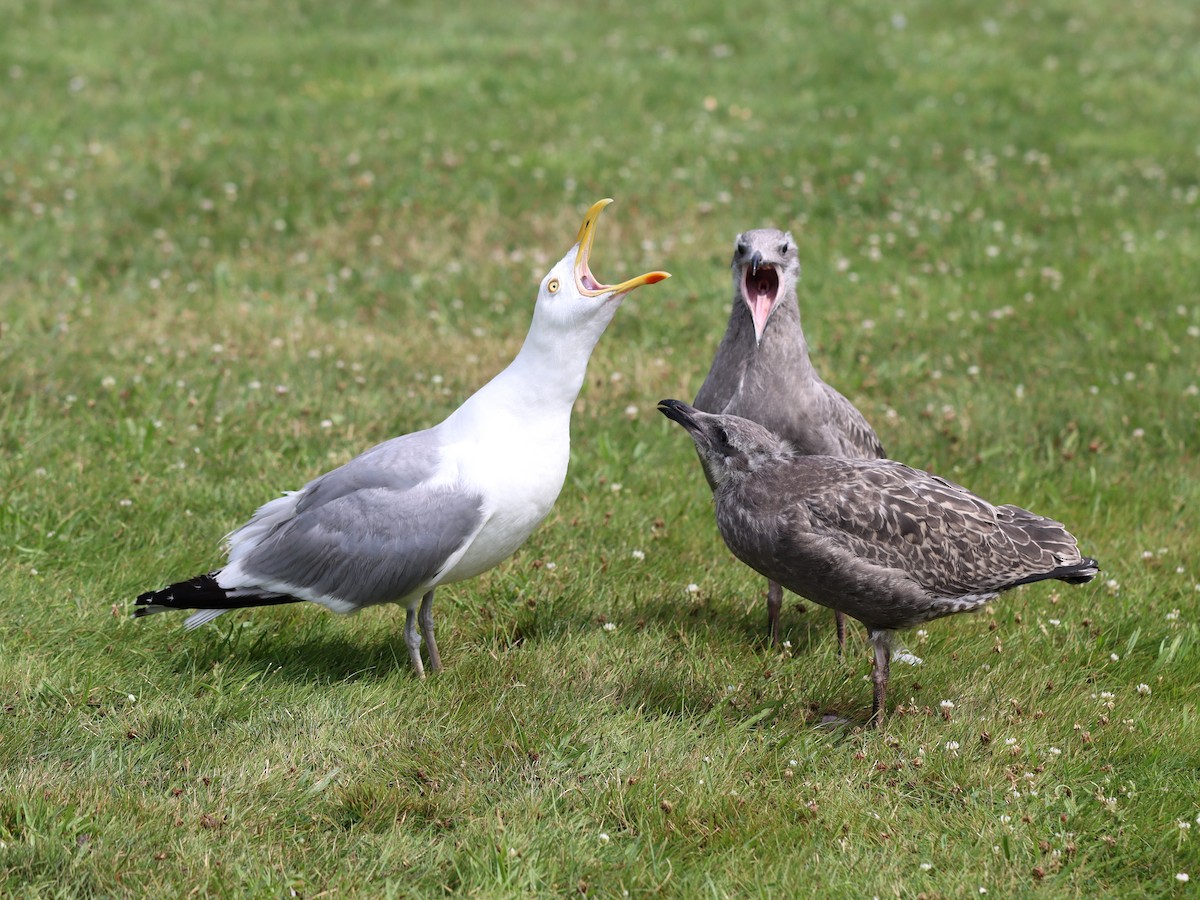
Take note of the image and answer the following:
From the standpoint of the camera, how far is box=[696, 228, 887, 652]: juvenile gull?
5.63m

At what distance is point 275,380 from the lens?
25.2 feet

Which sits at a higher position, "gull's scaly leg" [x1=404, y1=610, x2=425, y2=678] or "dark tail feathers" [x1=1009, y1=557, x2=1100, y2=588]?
"dark tail feathers" [x1=1009, y1=557, x2=1100, y2=588]

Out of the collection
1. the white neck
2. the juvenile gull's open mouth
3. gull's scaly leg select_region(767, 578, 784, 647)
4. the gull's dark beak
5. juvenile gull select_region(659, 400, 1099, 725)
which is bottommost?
gull's scaly leg select_region(767, 578, 784, 647)

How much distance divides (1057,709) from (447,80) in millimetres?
9761

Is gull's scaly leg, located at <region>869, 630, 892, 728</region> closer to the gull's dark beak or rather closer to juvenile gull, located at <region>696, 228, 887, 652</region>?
juvenile gull, located at <region>696, 228, 887, 652</region>

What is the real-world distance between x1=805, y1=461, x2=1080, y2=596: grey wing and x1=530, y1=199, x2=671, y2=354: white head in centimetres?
105

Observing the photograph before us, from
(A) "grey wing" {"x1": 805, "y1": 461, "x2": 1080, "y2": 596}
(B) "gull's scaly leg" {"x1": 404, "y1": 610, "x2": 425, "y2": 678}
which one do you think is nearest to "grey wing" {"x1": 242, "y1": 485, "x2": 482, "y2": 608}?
(B) "gull's scaly leg" {"x1": 404, "y1": 610, "x2": 425, "y2": 678}

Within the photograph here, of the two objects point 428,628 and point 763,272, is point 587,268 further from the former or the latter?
point 428,628

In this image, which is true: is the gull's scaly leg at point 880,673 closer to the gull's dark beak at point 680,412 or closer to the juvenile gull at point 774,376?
the juvenile gull at point 774,376

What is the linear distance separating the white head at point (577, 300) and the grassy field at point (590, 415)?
51.7 inches

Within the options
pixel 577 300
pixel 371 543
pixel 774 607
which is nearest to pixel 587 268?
pixel 577 300

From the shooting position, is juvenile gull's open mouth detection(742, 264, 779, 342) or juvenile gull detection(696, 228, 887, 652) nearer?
juvenile gull detection(696, 228, 887, 652)

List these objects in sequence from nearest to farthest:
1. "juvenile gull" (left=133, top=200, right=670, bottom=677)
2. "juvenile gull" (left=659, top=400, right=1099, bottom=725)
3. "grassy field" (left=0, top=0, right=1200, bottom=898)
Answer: "grassy field" (left=0, top=0, right=1200, bottom=898)
"juvenile gull" (left=659, top=400, right=1099, bottom=725)
"juvenile gull" (left=133, top=200, right=670, bottom=677)

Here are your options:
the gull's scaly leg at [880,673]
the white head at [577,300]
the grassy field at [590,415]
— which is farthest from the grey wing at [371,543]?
the gull's scaly leg at [880,673]
